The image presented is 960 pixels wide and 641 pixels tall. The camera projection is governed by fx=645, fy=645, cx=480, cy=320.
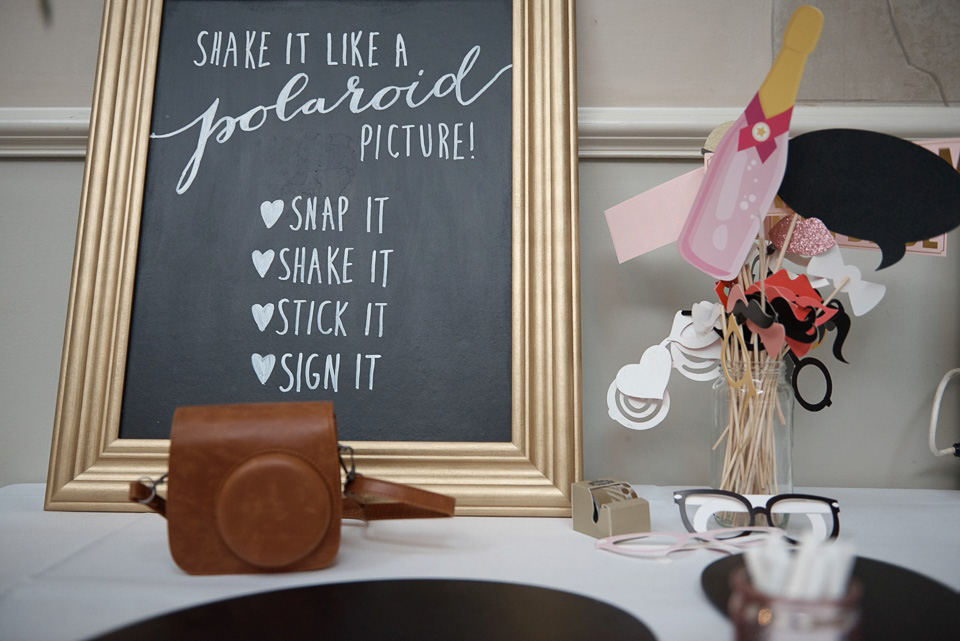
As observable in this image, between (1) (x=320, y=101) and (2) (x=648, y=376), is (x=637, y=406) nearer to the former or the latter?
(2) (x=648, y=376)

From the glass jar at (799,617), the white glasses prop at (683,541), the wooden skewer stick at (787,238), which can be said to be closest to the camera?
the glass jar at (799,617)

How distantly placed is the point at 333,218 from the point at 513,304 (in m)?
0.23

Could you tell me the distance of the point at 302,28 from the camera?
78 centimetres

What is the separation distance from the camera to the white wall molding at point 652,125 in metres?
0.80

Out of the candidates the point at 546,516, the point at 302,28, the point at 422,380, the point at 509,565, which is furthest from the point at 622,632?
the point at 302,28

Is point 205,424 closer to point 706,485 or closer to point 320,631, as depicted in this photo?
point 320,631

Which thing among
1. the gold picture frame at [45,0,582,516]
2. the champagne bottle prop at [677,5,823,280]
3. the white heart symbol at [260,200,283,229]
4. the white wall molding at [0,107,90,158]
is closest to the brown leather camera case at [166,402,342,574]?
the gold picture frame at [45,0,582,516]

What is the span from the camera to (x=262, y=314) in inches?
28.3

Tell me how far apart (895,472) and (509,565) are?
564 millimetres

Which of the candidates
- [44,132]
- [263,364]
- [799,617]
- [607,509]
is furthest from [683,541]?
[44,132]

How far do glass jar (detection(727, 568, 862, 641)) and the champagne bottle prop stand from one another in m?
0.40

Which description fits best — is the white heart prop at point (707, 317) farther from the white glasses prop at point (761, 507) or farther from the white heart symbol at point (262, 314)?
the white heart symbol at point (262, 314)

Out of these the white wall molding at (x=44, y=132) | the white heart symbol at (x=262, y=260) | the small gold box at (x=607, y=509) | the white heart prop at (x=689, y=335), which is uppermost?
the white wall molding at (x=44, y=132)

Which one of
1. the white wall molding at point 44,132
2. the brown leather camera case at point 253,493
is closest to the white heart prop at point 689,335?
the brown leather camera case at point 253,493
